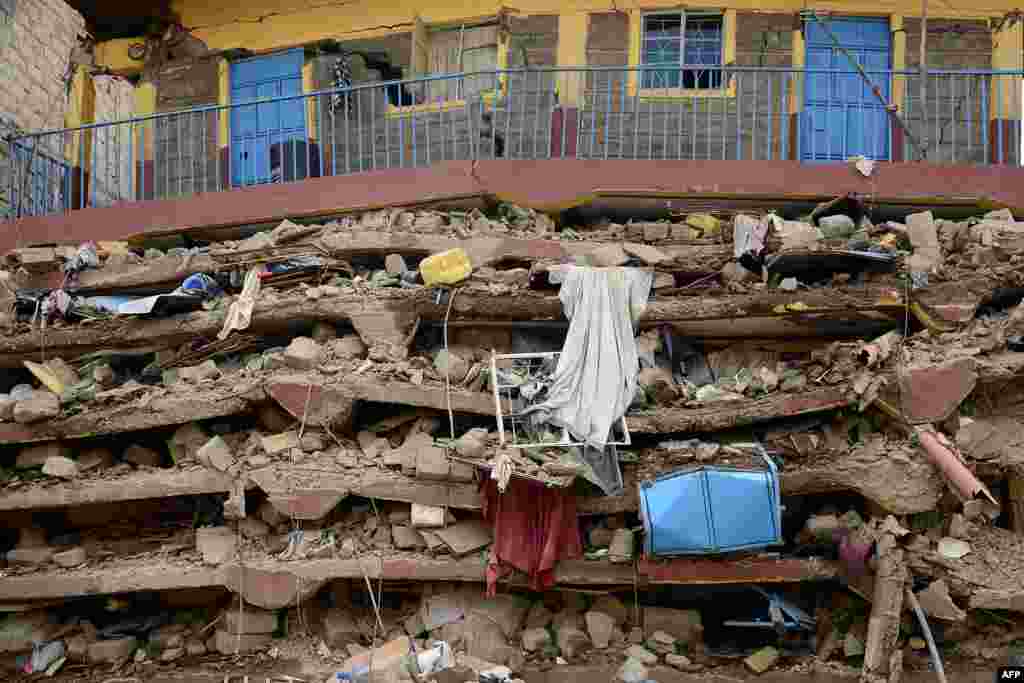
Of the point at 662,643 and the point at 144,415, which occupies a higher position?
the point at 144,415

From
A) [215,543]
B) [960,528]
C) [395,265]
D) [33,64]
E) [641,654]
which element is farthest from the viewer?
[33,64]

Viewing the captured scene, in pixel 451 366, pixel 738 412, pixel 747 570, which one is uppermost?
pixel 451 366

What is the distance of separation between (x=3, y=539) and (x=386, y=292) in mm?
4808

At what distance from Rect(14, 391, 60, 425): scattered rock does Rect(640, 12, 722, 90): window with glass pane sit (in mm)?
7190

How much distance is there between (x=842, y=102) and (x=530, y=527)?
6.30 m

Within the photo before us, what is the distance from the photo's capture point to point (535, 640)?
10.6 meters

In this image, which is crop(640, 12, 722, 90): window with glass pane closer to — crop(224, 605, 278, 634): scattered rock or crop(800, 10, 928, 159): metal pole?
crop(800, 10, 928, 159): metal pole

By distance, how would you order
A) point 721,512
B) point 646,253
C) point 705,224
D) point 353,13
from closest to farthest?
1. point 721,512
2. point 646,253
3. point 705,224
4. point 353,13

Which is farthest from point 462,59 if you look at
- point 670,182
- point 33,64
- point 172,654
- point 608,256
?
point 172,654

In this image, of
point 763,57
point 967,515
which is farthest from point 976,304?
point 763,57

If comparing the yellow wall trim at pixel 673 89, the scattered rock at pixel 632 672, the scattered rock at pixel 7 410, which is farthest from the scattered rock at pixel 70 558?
the yellow wall trim at pixel 673 89

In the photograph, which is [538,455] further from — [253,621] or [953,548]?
[953,548]

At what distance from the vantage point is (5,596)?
1141 centimetres

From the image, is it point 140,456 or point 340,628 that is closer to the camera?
point 340,628
